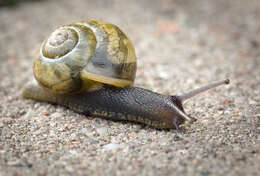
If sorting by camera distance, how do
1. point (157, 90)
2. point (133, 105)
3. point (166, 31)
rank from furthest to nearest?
point (166, 31) < point (157, 90) < point (133, 105)

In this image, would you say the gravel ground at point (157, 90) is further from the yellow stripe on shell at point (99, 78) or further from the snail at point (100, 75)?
the yellow stripe on shell at point (99, 78)

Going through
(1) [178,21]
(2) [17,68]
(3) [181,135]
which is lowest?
(2) [17,68]

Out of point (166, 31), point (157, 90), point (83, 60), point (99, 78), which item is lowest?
point (157, 90)

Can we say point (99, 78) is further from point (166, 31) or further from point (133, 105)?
point (166, 31)

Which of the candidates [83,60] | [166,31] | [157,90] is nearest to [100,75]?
[83,60]

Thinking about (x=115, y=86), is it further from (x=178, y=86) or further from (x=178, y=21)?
(x=178, y=21)

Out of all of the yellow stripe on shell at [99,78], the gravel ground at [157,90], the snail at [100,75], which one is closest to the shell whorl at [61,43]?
the snail at [100,75]

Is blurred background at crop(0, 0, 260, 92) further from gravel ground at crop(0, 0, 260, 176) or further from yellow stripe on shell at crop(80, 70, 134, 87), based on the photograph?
yellow stripe on shell at crop(80, 70, 134, 87)

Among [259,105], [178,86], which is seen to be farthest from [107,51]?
[259,105]
